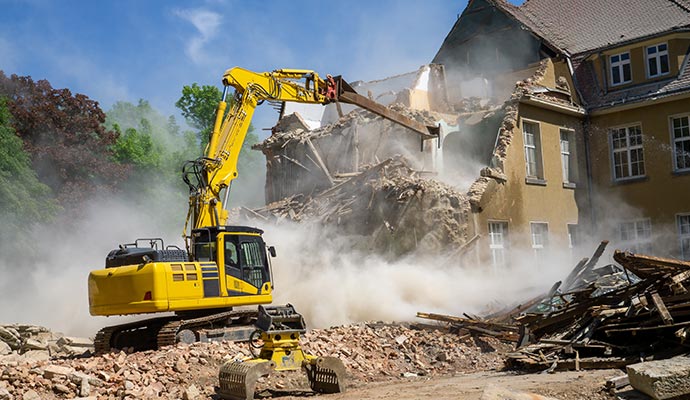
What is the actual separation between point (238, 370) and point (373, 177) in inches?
484

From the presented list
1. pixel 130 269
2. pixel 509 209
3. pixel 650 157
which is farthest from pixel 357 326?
pixel 650 157

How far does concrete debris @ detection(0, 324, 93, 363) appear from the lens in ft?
52.4

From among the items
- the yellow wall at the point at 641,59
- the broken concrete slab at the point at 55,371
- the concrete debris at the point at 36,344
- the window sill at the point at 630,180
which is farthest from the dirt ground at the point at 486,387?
the yellow wall at the point at 641,59

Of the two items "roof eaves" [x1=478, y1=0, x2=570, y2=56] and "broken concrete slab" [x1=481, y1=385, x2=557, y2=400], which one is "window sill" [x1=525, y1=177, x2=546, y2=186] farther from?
"broken concrete slab" [x1=481, y1=385, x2=557, y2=400]

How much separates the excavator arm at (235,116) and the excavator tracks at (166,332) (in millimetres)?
1826

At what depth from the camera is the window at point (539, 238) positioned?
76.1 ft

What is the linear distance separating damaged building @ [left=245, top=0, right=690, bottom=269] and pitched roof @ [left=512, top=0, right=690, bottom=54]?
0.07m

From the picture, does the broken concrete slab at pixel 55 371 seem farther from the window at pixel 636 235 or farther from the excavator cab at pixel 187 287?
the window at pixel 636 235

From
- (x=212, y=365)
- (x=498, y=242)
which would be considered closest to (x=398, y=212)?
(x=498, y=242)

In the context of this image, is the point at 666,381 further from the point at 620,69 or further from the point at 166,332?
the point at 620,69

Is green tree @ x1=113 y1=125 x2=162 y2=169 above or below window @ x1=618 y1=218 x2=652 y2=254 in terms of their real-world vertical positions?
above

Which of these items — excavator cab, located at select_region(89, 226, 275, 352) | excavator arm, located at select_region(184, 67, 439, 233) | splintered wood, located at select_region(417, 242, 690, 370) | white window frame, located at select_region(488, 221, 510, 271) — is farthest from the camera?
white window frame, located at select_region(488, 221, 510, 271)

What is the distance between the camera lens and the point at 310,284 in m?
19.4

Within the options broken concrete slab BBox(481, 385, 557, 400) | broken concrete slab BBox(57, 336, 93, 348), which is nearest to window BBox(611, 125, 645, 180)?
broken concrete slab BBox(57, 336, 93, 348)
